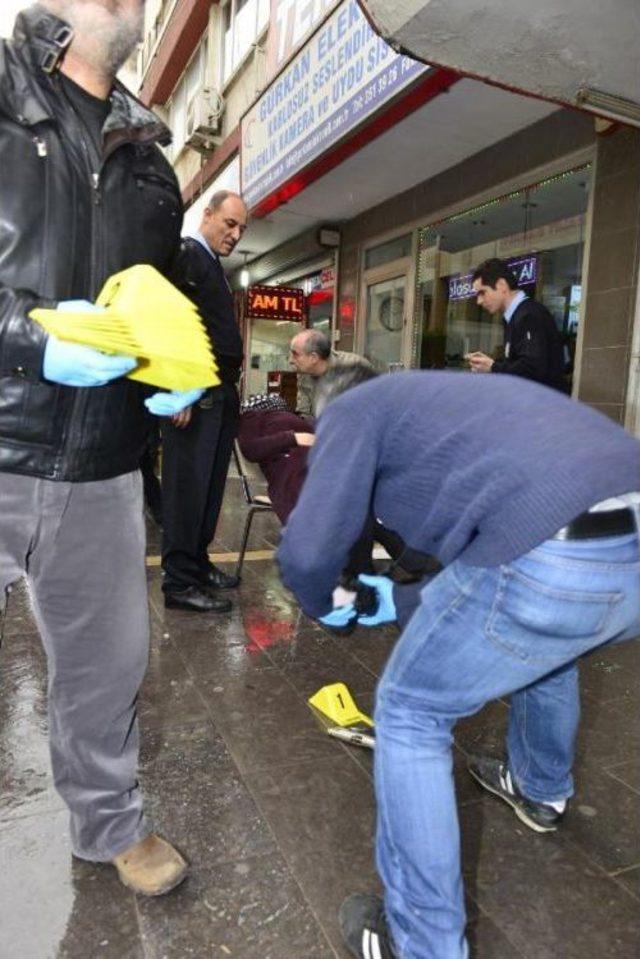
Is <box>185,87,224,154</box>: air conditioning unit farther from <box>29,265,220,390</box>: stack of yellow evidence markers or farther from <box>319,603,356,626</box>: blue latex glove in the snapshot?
<box>319,603,356,626</box>: blue latex glove

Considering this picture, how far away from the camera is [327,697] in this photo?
271cm

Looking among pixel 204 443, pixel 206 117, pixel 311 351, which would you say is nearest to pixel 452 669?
pixel 311 351

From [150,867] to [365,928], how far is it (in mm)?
569

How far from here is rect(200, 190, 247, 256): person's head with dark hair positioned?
3639 mm

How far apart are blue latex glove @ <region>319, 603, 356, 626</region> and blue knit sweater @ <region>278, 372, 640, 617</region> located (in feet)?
0.61

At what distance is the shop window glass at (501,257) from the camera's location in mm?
6004

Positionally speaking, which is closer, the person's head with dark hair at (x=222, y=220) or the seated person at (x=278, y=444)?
the seated person at (x=278, y=444)

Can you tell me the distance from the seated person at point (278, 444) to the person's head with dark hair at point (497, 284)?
5.10 feet

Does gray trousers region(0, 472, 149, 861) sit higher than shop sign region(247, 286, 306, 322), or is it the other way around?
shop sign region(247, 286, 306, 322)

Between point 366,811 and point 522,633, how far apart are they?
1135 millimetres

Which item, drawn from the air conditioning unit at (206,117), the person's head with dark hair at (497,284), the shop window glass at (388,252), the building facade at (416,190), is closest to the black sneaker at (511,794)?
the person's head with dark hair at (497,284)

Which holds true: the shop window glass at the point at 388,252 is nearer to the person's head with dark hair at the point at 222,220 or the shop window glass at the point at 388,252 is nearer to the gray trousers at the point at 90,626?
the person's head with dark hair at the point at 222,220

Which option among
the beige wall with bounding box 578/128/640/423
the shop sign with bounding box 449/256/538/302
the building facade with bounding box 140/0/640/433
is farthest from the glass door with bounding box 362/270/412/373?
the beige wall with bounding box 578/128/640/423

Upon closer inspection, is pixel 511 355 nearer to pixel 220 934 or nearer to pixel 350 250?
pixel 220 934
